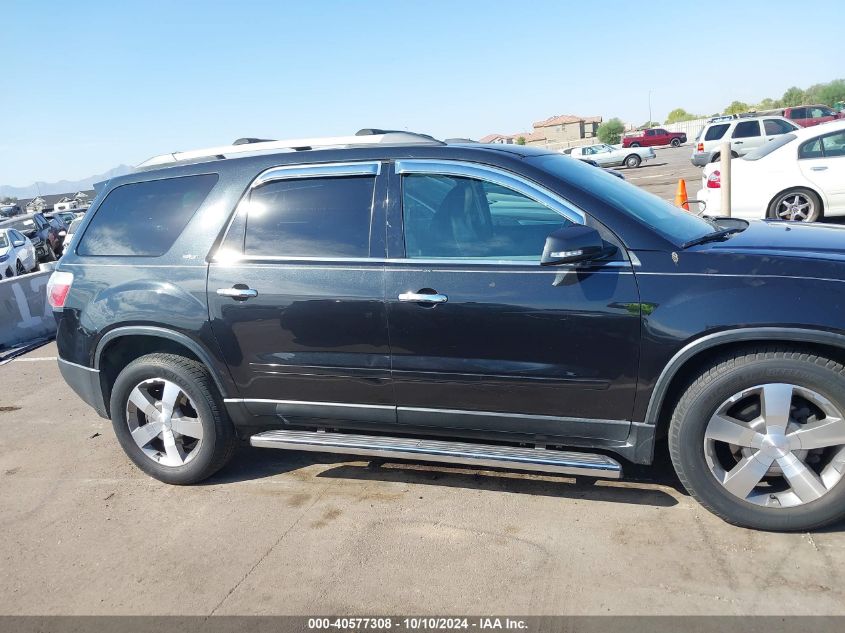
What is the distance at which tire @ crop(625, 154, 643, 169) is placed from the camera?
106 ft

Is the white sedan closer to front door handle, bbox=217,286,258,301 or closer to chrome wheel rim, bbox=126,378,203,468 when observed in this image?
front door handle, bbox=217,286,258,301

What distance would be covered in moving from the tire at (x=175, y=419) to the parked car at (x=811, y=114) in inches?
1169

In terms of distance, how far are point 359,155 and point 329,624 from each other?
2.37m

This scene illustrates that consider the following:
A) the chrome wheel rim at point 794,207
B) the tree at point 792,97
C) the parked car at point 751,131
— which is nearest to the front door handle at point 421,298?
the chrome wheel rim at point 794,207

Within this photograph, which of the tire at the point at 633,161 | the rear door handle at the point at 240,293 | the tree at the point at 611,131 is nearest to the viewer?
the rear door handle at the point at 240,293

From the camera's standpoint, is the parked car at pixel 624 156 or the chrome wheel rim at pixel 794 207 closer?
the chrome wheel rim at pixel 794 207

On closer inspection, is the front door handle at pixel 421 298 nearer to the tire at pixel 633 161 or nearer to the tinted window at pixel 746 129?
the tinted window at pixel 746 129

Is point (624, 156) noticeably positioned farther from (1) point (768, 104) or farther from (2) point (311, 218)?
(1) point (768, 104)

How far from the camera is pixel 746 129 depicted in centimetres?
2134

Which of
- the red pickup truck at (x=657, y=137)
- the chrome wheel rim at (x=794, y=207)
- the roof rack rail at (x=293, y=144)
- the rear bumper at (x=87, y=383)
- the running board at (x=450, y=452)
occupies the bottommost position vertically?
the running board at (x=450, y=452)

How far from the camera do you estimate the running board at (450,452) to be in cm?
323

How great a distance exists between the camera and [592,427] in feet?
10.9

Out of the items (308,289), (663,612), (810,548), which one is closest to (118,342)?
(308,289)

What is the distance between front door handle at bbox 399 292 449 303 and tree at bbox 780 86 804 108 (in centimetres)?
8946
